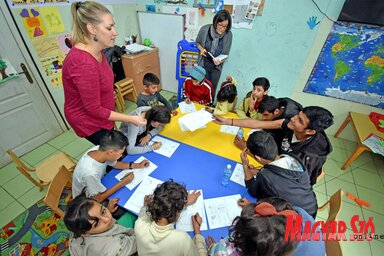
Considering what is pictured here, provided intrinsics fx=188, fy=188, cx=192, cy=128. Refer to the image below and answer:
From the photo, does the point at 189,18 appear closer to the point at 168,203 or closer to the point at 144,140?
the point at 144,140

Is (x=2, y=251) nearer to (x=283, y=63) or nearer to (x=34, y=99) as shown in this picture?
(x=34, y=99)

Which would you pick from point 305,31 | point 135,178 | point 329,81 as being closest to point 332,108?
point 329,81

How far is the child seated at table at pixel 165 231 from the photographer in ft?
3.53

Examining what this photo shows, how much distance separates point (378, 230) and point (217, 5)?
3.80 m

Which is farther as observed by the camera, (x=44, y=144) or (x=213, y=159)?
(x=44, y=144)

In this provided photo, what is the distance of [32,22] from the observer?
8.21ft

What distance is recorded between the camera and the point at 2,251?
5.96 ft

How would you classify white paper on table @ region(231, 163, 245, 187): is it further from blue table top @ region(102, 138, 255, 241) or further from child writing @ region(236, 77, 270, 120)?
child writing @ region(236, 77, 270, 120)

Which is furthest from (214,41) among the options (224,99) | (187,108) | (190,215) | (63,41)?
(190,215)

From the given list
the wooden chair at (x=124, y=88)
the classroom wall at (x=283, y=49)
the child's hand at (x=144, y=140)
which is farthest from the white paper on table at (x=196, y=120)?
the wooden chair at (x=124, y=88)

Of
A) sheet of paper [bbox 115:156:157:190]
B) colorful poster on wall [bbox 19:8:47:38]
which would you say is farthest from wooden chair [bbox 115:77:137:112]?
sheet of paper [bbox 115:156:157:190]

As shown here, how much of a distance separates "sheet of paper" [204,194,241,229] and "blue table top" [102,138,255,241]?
3cm

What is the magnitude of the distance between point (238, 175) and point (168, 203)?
2.27 ft

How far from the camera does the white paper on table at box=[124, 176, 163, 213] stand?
133cm
